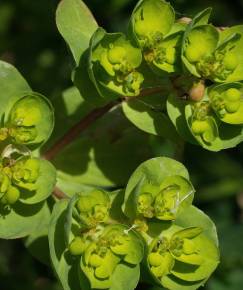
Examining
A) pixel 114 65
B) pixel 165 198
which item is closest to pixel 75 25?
pixel 114 65

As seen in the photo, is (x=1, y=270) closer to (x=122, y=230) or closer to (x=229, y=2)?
(x=122, y=230)

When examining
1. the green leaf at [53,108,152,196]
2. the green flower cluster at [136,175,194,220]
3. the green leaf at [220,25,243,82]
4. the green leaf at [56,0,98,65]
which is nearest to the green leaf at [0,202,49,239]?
the green leaf at [53,108,152,196]

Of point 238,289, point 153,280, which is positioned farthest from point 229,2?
point 153,280

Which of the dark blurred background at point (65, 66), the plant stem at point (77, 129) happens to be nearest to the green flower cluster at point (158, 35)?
the plant stem at point (77, 129)

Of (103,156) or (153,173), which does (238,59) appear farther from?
(103,156)

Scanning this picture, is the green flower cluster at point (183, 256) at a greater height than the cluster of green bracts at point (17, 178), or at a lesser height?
lesser

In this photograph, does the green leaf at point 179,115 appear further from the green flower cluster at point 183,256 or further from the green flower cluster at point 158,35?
the green flower cluster at point 183,256
